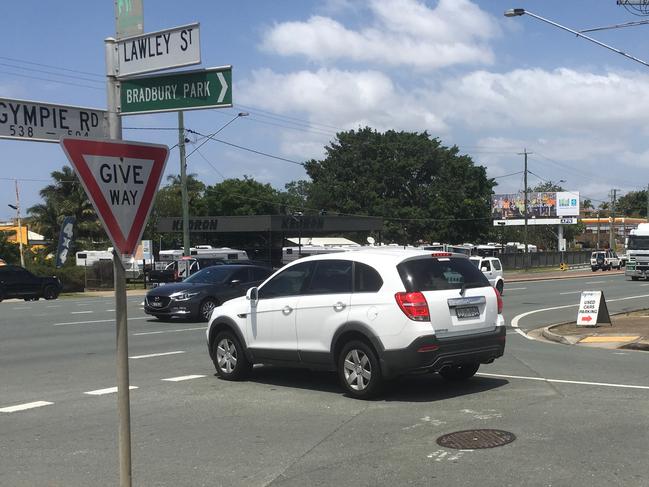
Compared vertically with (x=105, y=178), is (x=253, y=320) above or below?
below

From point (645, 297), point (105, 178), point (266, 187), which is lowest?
point (645, 297)

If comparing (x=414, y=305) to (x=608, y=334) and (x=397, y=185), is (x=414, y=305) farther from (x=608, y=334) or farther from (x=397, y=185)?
(x=397, y=185)

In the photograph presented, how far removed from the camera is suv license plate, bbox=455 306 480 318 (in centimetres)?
900

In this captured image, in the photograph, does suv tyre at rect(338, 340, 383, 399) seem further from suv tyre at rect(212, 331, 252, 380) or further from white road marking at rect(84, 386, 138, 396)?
white road marking at rect(84, 386, 138, 396)

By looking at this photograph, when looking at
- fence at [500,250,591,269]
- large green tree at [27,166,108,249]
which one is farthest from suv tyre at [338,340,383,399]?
fence at [500,250,591,269]

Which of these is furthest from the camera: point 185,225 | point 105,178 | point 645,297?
point 185,225

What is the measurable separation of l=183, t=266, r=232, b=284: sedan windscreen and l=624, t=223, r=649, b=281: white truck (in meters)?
31.2

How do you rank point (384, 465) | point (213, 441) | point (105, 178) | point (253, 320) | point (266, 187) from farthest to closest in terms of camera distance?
point (266, 187), point (253, 320), point (213, 441), point (384, 465), point (105, 178)

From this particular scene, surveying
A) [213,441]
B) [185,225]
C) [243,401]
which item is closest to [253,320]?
[243,401]

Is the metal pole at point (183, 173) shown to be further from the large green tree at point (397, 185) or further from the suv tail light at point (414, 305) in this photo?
the large green tree at point (397, 185)

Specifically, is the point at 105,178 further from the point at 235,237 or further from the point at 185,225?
the point at 235,237

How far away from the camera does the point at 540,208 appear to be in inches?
3792

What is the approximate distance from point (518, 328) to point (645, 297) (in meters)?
13.8

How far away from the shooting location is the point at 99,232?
2398 inches
